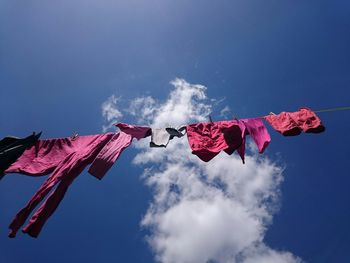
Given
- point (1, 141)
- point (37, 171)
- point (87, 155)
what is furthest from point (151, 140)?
point (1, 141)

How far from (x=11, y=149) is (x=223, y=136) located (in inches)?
177

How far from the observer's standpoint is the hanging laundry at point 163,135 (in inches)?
311

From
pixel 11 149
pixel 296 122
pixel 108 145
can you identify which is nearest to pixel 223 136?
pixel 296 122

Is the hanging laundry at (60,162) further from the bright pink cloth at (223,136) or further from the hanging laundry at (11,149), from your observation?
the bright pink cloth at (223,136)

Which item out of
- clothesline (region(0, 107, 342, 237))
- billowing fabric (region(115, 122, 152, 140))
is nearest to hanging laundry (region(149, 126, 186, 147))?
clothesline (region(0, 107, 342, 237))

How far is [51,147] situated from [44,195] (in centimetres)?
173

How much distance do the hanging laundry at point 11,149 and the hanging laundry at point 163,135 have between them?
269 centimetres

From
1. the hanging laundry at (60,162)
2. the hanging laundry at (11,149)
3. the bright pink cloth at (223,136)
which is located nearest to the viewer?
the hanging laundry at (60,162)

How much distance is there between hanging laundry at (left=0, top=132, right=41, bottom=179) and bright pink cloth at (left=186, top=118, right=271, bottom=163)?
3.55 metres

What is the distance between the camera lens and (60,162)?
7.50m

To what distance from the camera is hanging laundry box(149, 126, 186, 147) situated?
7910 millimetres

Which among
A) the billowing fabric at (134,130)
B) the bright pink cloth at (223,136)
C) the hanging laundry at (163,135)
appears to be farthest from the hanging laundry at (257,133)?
the billowing fabric at (134,130)

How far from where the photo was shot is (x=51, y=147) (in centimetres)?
802

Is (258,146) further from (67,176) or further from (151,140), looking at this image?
(67,176)
